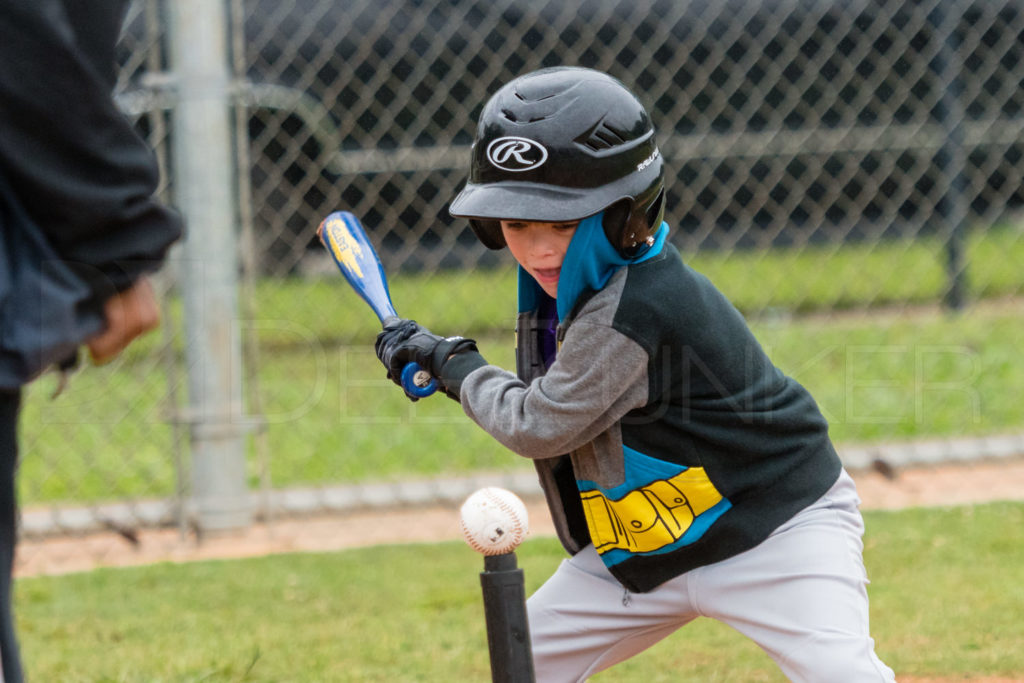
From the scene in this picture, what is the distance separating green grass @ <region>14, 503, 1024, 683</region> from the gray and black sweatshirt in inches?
32.5

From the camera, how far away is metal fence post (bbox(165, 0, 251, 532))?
12.8 feet

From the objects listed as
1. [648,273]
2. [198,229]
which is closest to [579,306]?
[648,273]

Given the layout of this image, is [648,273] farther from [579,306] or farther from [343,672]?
[343,672]

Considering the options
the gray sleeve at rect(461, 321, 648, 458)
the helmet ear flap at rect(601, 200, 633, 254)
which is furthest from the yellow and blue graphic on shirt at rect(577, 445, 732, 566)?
the helmet ear flap at rect(601, 200, 633, 254)

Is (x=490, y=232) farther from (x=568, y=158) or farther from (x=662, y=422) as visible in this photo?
(x=662, y=422)

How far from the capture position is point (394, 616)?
3.38 meters

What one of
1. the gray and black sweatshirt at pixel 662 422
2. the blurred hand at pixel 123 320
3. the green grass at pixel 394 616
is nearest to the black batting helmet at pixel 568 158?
the gray and black sweatshirt at pixel 662 422

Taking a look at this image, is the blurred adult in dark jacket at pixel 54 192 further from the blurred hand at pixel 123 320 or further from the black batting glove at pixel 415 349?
the black batting glove at pixel 415 349

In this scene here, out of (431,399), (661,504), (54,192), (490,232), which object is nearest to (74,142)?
(54,192)

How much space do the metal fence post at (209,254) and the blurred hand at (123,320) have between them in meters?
2.12

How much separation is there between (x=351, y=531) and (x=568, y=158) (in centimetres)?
250

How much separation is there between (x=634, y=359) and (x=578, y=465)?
27 cm

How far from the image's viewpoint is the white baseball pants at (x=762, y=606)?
2.03 metres

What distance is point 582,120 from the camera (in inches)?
81.9
